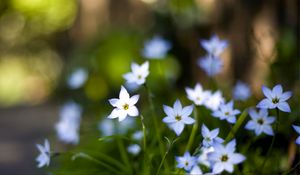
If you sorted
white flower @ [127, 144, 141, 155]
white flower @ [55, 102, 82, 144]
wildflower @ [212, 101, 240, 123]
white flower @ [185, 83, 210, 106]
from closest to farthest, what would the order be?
wildflower @ [212, 101, 240, 123] < white flower @ [185, 83, 210, 106] < white flower @ [127, 144, 141, 155] < white flower @ [55, 102, 82, 144]

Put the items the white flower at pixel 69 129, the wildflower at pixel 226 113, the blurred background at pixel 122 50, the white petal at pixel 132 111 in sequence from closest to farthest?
1. the white petal at pixel 132 111
2. the wildflower at pixel 226 113
3. the white flower at pixel 69 129
4. the blurred background at pixel 122 50

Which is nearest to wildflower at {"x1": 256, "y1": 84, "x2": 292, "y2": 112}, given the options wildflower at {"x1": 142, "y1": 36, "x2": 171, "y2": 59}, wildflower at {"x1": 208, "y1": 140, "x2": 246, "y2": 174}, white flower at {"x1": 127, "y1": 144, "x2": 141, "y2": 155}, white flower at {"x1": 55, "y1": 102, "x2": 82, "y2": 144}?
wildflower at {"x1": 208, "y1": 140, "x2": 246, "y2": 174}

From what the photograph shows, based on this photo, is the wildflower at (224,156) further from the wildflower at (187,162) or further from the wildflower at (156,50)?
the wildflower at (156,50)

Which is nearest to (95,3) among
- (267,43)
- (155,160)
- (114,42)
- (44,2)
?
(114,42)

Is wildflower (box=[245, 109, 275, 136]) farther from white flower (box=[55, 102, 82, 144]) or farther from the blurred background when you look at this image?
white flower (box=[55, 102, 82, 144])

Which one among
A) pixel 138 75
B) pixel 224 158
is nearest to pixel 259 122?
pixel 224 158

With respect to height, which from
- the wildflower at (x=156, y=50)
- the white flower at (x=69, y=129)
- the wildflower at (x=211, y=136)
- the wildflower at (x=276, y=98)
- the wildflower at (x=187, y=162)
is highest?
the wildflower at (x=156, y=50)

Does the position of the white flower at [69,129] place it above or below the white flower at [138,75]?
above

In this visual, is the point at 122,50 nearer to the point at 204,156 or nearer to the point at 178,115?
the point at 204,156

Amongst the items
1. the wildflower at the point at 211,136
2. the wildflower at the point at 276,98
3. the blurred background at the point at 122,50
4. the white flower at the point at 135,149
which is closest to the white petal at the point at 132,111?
the wildflower at the point at 211,136
